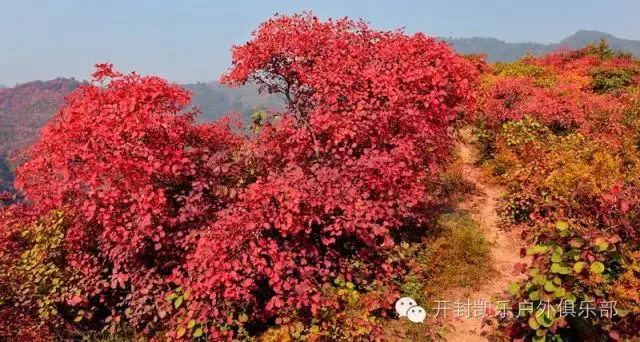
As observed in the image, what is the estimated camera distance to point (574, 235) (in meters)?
4.88

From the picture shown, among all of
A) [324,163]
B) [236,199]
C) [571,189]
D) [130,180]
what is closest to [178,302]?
[236,199]

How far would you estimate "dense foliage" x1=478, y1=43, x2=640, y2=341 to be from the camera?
4.61 metres

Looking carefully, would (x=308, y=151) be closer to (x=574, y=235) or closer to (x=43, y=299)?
(x=574, y=235)

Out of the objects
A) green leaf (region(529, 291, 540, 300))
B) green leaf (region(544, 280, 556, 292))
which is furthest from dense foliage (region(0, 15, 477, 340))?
green leaf (region(544, 280, 556, 292))

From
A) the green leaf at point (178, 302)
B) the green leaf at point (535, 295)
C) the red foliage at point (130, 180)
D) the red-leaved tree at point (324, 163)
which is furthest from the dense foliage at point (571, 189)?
the green leaf at point (178, 302)

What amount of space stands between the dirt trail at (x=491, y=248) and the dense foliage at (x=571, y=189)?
386 millimetres

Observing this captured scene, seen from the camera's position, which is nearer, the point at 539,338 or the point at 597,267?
the point at 597,267

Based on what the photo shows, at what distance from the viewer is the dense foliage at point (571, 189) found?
4605mm

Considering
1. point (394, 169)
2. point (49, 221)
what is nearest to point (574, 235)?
point (394, 169)

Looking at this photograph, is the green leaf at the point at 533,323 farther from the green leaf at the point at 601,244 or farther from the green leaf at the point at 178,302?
the green leaf at the point at 178,302

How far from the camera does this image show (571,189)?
7.81 meters

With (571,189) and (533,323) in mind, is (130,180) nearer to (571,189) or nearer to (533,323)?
(533,323)

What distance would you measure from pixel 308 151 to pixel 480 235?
11.9ft

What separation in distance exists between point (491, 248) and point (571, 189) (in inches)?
68.2
